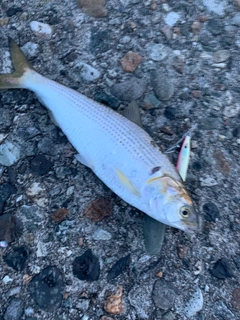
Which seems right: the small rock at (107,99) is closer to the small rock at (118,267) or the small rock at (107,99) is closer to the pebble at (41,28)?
the pebble at (41,28)

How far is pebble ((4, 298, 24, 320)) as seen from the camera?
93.0 inches

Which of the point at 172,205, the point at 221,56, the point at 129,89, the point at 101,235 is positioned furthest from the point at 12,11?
the point at 172,205

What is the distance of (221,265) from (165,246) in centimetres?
37

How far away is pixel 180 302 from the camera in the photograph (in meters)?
2.42

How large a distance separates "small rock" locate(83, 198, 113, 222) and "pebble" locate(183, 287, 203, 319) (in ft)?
2.46

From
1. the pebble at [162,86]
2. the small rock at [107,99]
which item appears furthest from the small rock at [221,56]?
the small rock at [107,99]

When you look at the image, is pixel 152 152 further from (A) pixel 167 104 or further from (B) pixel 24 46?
(B) pixel 24 46

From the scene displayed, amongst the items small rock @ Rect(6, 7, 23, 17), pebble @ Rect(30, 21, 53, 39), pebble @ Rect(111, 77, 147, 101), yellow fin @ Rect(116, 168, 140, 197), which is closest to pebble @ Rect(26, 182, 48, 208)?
yellow fin @ Rect(116, 168, 140, 197)

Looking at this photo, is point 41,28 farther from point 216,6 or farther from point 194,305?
point 194,305

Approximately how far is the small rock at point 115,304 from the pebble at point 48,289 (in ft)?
0.95

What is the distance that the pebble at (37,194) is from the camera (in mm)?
2682

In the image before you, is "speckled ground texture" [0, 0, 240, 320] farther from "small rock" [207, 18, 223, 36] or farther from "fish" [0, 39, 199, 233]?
"fish" [0, 39, 199, 233]

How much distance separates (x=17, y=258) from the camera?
2.52m

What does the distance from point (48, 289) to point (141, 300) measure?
58cm
